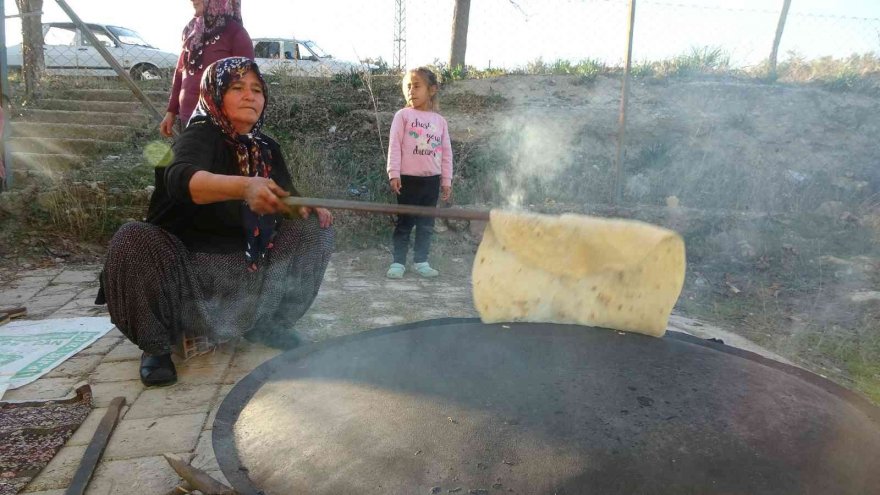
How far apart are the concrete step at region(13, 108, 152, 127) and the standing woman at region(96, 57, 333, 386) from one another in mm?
5750

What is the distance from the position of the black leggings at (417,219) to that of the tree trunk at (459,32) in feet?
20.6

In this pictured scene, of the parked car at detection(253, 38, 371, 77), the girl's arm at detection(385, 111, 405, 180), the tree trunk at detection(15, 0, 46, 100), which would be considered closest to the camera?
the girl's arm at detection(385, 111, 405, 180)

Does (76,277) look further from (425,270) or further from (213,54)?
(425,270)

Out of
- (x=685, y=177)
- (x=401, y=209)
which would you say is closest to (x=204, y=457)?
(x=401, y=209)

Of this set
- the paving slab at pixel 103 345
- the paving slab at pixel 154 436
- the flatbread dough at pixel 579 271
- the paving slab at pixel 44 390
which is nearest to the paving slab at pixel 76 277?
the paving slab at pixel 103 345

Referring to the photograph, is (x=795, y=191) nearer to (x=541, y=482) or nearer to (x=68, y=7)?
(x=541, y=482)

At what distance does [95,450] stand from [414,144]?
8.83 ft

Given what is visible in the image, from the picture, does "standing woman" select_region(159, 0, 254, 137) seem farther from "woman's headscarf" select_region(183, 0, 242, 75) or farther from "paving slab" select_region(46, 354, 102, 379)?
"paving slab" select_region(46, 354, 102, 379)

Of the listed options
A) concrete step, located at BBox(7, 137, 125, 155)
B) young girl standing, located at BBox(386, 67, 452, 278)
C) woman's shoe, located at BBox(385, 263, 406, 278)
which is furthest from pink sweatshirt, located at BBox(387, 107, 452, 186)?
concrete step, located at BBox(7, 137, 125, 155)

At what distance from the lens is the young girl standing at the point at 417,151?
3961mm

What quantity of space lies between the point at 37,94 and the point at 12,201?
3.89m

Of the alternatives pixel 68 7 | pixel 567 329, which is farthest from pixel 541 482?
pixel 68 7

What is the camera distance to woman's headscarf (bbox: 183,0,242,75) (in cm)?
346

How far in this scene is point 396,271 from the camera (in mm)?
4156
